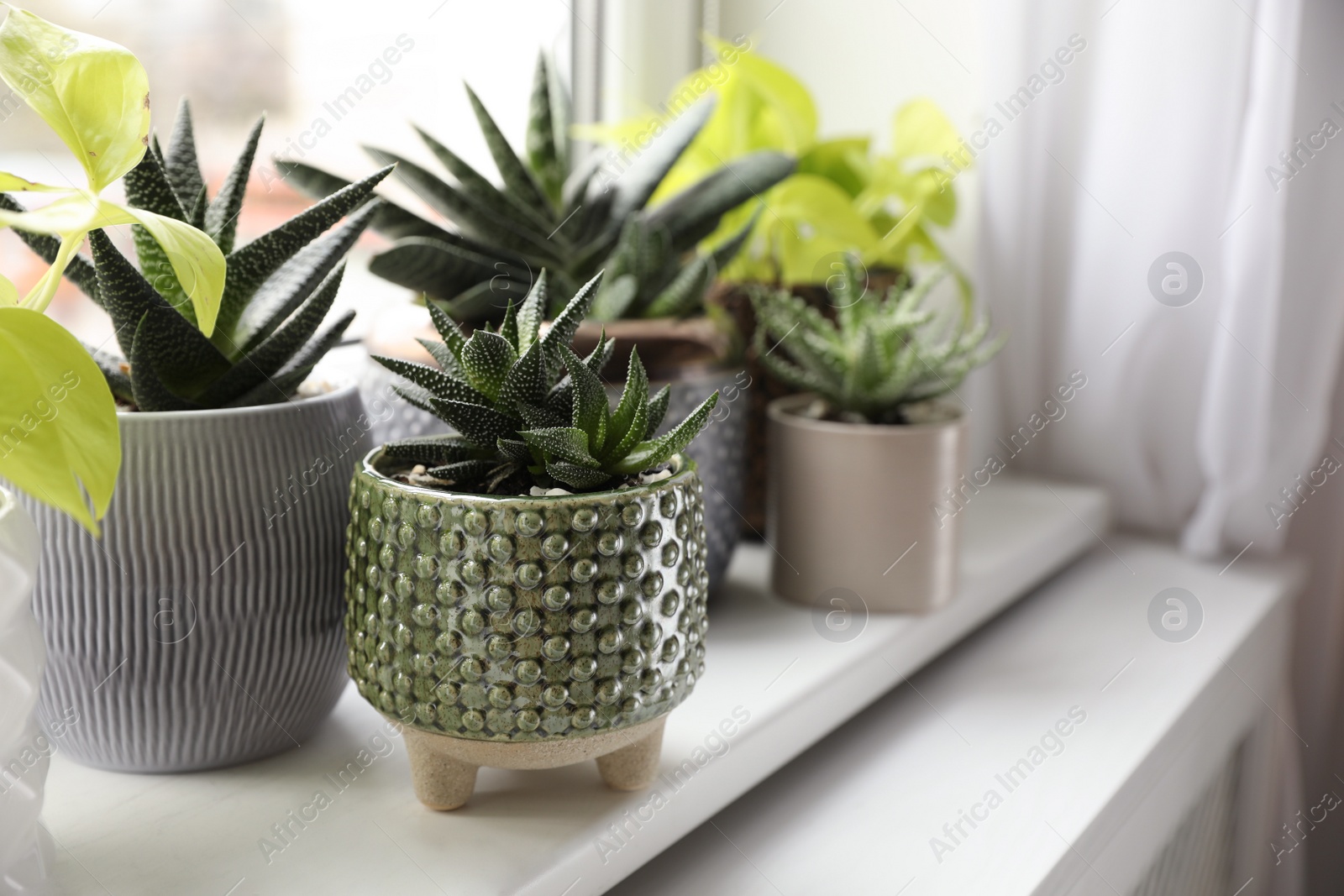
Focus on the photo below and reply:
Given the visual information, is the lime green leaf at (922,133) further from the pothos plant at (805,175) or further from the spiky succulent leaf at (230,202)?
the spiky succulent leaf at (230,202)

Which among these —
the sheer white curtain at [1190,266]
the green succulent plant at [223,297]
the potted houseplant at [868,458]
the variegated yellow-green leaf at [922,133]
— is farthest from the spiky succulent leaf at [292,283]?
the sheer white curtain at [1190,266]

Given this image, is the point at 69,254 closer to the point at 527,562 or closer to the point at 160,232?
the point at 160,232

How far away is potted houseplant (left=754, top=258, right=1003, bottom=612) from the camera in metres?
0.68

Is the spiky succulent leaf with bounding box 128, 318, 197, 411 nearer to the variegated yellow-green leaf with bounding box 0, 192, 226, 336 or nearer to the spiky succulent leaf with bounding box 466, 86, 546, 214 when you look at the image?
the variegated yellow-green leaf with bounding box 0, 192, 226, 336

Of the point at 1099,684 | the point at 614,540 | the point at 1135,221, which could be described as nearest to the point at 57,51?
the point at 614,540

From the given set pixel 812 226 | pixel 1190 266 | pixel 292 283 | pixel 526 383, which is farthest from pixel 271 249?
pixel 1190 266

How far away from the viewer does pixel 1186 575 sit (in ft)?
3.09

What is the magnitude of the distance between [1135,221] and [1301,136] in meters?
0.14

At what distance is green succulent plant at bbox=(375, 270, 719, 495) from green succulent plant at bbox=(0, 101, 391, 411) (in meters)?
0.06

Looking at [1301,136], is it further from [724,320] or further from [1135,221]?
[724,320]

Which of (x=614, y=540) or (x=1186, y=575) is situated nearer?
(x=614, y=540)

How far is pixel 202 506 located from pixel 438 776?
15 centimetres

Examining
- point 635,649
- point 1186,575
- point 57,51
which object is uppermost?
point 57,51

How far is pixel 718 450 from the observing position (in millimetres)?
659
